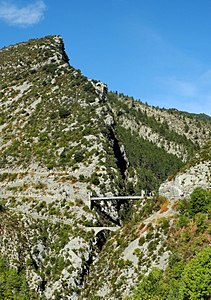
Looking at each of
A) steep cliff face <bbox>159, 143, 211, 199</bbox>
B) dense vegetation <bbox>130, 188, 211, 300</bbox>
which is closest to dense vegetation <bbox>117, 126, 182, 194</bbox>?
steep cliff face <bbox>159, 143, 211, 199</bbox>

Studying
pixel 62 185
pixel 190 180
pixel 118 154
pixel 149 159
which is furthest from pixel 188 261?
pixel 149 159

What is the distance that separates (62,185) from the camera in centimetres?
9044

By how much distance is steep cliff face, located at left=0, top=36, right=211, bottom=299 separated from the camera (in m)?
70.6

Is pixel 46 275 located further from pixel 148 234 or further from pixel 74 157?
pixel 74 157

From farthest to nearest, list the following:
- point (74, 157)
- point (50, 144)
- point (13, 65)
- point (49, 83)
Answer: point (13, 65) → point (49, 83) → point (50, 144) → point (74, 157)

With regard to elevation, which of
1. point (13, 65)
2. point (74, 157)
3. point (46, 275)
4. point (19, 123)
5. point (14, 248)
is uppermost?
point (13, 65)

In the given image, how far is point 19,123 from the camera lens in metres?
116

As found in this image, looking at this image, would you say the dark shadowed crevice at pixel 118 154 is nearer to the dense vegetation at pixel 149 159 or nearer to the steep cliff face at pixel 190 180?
the dense vegetation at pixel 149 159

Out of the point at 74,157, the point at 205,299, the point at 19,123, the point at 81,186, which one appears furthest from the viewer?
the point at 19,123

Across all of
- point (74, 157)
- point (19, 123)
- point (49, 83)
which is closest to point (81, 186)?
point (74, 157)

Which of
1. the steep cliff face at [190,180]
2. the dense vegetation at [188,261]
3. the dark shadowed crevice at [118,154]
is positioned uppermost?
the dark shadowed crevice at [118,154]

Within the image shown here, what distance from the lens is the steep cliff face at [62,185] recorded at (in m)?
70.6

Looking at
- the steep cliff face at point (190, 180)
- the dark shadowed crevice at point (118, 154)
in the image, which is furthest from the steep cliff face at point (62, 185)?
the steep cliff face at point (190, 180)

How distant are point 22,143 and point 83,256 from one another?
137 ft
